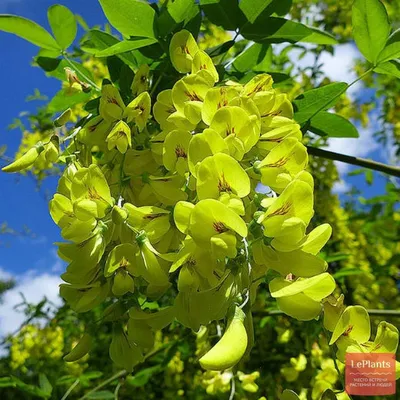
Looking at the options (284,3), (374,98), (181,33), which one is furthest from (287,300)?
(374,98)

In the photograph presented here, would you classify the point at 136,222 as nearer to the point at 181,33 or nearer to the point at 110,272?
the point at 110,272

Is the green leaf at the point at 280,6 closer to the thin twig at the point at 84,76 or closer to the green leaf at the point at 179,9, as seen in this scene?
the green leaf at the point at 179,9

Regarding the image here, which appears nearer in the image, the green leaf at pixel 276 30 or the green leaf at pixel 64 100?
the green leaf at pixel 276 30

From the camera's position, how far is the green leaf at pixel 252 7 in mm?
738

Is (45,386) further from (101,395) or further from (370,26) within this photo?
(370,26)

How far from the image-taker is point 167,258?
48cm

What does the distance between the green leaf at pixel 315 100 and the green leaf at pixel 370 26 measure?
8cm

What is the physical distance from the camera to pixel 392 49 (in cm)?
72

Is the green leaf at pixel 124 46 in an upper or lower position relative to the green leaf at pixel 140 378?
upper

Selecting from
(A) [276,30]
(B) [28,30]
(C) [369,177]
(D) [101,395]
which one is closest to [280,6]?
(A) [276,30]

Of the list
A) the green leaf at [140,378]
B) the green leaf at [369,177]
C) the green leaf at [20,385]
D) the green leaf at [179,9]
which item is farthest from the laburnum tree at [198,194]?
the green leaf at [369,177]

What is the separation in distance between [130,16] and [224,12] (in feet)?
0.47

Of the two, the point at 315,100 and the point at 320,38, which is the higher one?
the point at 320,38

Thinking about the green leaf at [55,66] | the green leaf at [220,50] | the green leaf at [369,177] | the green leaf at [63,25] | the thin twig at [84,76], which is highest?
the green leaf at [369,177]
